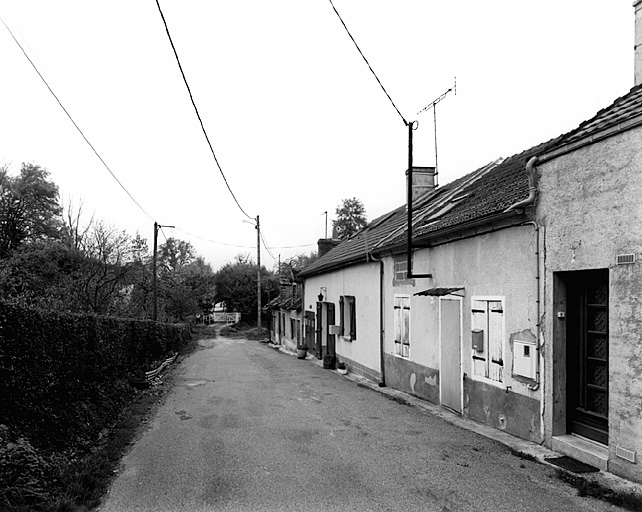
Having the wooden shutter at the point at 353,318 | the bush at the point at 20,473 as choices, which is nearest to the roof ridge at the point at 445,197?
the wooden shutter at the point at 353,318

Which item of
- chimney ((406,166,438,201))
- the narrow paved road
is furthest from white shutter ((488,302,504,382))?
chimney ((406,166,438,201))

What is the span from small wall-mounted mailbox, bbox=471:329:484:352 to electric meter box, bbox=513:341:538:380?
Result: 3.34ft

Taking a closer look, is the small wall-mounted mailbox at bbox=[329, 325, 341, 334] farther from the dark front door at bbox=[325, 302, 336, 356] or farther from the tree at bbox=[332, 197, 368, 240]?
the tree at bbox=[332, 197, 368, 240]

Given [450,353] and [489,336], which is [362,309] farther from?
[489,336]

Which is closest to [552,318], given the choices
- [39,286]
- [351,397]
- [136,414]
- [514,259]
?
[514,259]

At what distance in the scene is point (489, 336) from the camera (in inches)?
329

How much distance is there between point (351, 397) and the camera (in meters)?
11.7

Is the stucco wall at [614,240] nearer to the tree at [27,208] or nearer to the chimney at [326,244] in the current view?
the chimney at [326,244]

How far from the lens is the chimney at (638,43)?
779 centimetres

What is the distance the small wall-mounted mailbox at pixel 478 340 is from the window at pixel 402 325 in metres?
3.48

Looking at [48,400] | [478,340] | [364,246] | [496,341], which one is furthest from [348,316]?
[48,400]

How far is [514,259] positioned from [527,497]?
3.48m

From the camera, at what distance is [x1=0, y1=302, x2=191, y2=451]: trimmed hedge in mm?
6055

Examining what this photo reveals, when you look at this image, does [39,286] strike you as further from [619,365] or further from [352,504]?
[619,365]
